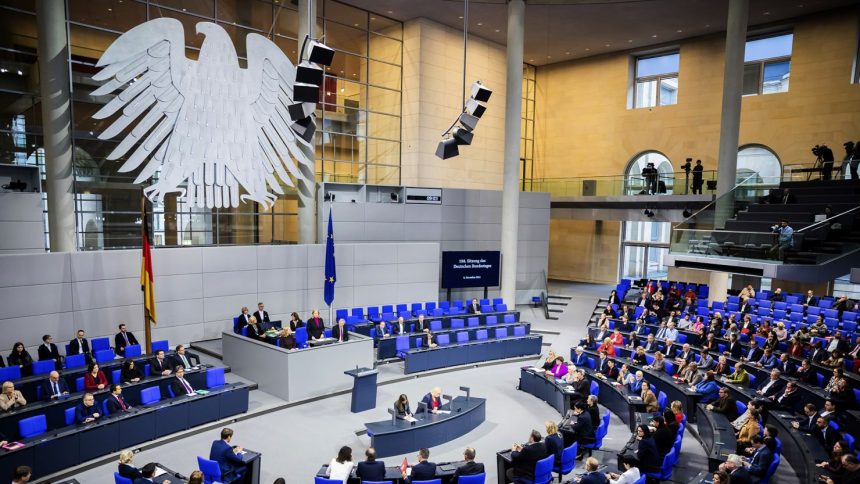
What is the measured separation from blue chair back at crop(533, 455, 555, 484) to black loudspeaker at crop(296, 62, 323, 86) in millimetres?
8256

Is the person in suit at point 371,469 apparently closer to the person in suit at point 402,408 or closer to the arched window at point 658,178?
the person in suit at point 402,408

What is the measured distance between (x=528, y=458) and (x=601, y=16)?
2011cm

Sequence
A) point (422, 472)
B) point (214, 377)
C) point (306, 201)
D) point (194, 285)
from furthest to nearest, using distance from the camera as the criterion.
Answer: point (306, 201)
point (194, 285)
point (214, 377)
point (422, 472)

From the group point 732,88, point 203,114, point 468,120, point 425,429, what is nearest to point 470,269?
point 468,120

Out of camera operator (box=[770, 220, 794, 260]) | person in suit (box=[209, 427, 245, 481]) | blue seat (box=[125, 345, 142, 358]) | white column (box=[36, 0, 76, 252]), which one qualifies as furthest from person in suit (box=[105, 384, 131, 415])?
camera operator (box=[770, 220, 794, 260])

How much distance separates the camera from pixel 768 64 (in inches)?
928

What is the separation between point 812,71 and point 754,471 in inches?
821

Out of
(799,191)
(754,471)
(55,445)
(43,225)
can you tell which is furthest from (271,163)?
(799,191)

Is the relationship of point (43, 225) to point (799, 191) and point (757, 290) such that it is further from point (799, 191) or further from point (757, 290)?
point (757, 290)

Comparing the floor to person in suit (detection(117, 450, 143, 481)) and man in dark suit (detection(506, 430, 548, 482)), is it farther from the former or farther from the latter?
person in suit (detection(117, 450, 143, 481))

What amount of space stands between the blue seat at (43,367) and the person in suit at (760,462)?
12.1 metres

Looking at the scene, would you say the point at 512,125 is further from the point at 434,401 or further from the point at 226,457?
the point at 226,457

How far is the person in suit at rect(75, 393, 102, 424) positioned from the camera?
8.82 m

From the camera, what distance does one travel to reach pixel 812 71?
22141 mm
